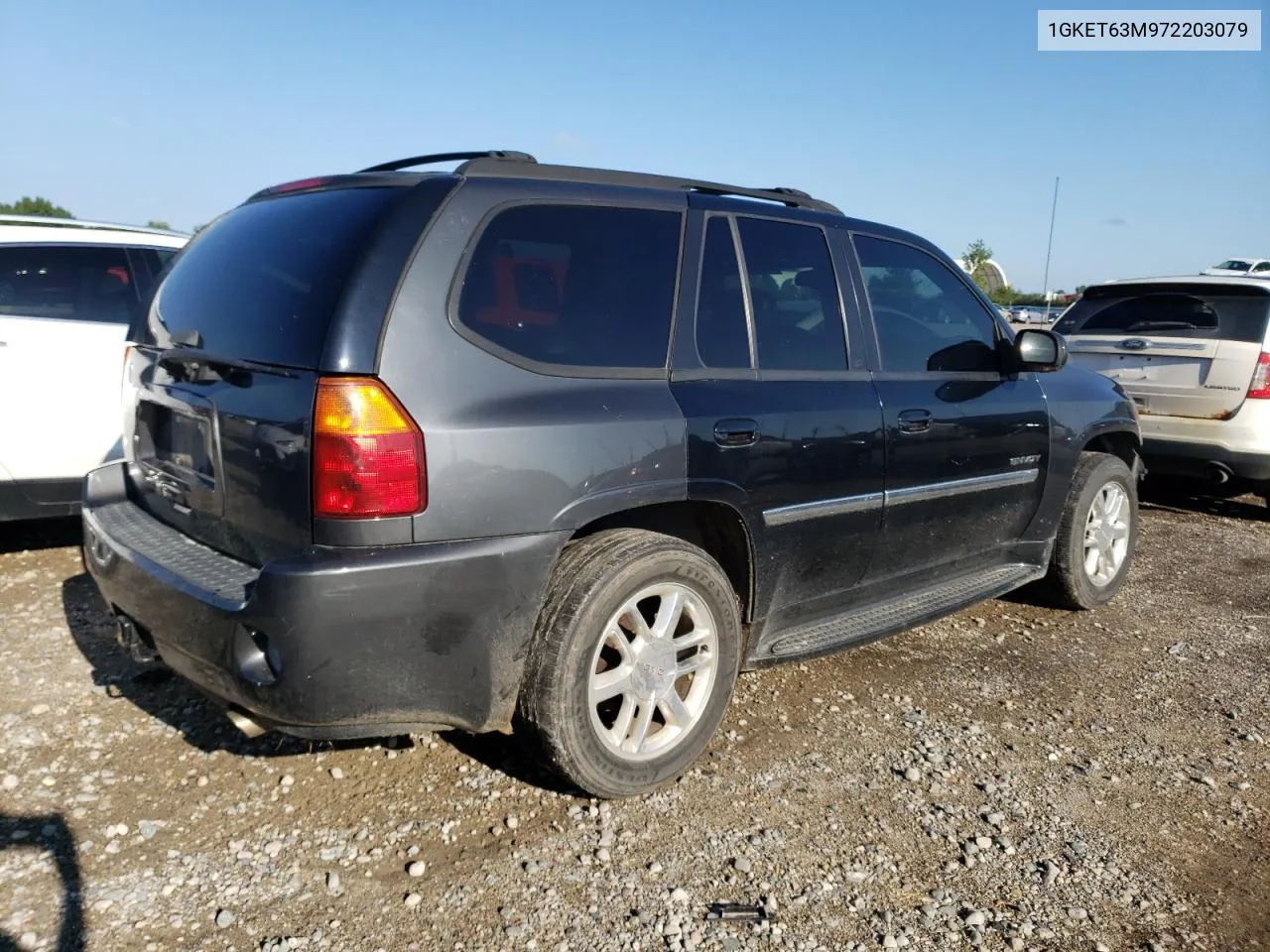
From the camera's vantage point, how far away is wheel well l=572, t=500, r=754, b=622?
298cm

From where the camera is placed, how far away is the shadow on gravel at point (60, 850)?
224 cm

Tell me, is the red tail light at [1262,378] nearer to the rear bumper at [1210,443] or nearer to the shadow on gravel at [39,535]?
the rear bumper at [1210,443]

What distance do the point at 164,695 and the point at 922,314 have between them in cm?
324

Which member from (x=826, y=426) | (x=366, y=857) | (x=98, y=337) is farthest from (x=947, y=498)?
(x=98, y=337)

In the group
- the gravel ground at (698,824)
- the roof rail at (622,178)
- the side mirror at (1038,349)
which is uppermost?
the roof rail at (622,178)

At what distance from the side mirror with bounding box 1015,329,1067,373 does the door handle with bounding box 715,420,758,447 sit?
162cm

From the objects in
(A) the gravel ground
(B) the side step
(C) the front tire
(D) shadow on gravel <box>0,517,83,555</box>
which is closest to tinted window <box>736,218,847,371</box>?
(C) the front tire

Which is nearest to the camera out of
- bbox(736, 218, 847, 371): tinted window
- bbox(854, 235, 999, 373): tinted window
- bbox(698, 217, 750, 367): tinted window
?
bbox(698, 217, 750, 367): tinted window

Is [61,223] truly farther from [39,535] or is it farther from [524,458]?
[524,458]

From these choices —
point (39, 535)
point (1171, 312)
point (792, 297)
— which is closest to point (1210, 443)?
point (1171, 312)

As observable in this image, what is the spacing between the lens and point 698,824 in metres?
2.82

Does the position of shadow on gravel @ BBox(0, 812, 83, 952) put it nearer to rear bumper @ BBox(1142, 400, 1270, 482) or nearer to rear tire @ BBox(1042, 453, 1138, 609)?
rear tire @ BBox(1042, 453, 1138, 609)

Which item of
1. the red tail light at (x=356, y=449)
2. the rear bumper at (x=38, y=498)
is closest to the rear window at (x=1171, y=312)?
the red tail light at (x=356, y=449)

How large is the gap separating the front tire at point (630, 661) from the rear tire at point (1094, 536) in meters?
2.25
